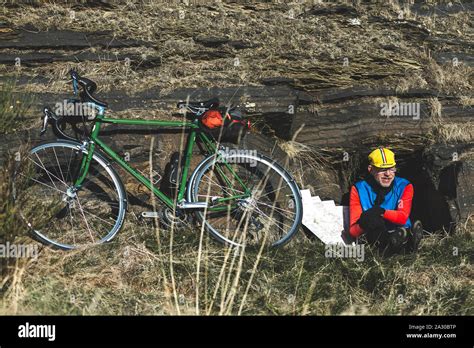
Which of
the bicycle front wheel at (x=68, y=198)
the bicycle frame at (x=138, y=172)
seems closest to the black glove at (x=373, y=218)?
the bicycle frame at (x=138, y=172)

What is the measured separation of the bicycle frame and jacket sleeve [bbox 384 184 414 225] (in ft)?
6.01

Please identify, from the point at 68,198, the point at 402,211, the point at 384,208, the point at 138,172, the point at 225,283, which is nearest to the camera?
the point at 225,283

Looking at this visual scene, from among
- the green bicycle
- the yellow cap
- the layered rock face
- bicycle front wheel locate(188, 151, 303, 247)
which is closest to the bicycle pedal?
the green bicycle

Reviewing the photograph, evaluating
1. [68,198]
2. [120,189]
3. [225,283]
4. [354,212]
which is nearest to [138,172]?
[120,189]

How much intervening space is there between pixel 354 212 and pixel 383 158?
2.41ft

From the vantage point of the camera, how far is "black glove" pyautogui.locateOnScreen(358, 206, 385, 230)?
27.2 feet

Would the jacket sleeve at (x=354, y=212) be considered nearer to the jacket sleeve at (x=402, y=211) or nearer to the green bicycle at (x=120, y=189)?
the jacket sleeve at (x=402, y=211)

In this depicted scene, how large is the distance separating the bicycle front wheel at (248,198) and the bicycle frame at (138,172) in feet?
0.25

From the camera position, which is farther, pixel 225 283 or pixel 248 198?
pixel 248 198

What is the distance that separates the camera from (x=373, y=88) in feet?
31.0

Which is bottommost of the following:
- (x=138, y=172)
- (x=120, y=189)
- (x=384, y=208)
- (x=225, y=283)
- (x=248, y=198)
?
(x=225, y=283)

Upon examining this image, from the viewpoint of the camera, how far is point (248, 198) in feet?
25.5

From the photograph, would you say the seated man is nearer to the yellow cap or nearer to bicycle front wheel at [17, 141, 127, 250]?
the yellow cap

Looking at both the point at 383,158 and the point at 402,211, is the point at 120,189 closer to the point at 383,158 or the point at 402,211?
the point at 383,158
